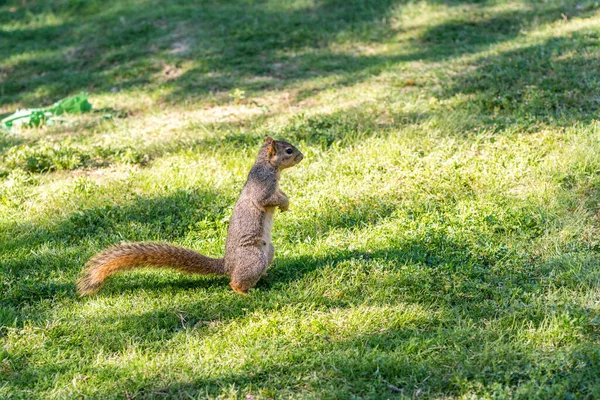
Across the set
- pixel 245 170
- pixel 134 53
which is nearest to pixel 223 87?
pixel 134 53

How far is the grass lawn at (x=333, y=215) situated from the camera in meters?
3.52

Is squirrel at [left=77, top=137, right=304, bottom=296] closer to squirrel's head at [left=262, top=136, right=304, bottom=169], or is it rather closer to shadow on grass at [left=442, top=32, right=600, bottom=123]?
squirrel's head at [left=262, top=136, right=304, bottom=169]

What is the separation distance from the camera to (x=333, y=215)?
17.2 ft

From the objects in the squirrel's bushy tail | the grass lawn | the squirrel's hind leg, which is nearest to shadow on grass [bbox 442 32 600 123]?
the grass lawn

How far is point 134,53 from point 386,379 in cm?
809

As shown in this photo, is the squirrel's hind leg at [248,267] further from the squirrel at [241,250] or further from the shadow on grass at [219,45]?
the shadow on grass at [219,45]

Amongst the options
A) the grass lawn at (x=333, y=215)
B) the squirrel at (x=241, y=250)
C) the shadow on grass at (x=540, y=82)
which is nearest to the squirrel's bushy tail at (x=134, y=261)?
the squirrel at (x=241, y=250)

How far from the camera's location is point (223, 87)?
8781mm

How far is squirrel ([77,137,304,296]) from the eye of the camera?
4.04 metres

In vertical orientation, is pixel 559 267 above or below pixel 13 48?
below

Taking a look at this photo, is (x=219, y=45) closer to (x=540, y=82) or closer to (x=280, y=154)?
(x=540, y=82)

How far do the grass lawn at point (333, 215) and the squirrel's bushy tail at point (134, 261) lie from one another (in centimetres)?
18

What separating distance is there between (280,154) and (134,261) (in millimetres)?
1120

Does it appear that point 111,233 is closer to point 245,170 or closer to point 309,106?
point 245,170
